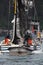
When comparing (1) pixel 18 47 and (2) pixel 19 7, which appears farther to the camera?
(2) pixel 19 7

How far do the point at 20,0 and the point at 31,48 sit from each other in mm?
9254

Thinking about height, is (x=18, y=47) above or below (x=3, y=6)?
above

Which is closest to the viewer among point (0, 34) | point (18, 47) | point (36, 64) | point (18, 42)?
point (36, 64)

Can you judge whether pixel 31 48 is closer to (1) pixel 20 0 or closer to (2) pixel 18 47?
(2) pixel 18 47

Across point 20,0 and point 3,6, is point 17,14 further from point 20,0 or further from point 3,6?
point 3,6

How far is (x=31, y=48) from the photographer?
37875 millimetres

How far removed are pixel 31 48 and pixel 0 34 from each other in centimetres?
7632

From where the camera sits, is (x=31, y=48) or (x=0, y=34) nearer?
(x=31, y=48)

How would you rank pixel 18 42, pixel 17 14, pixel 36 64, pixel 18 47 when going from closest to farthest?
1. pixel 36 64
2. pixel 18 47
3. pixel 18 42
4. pixel 17 14

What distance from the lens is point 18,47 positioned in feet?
123

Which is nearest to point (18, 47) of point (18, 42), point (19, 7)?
point (18, 42)

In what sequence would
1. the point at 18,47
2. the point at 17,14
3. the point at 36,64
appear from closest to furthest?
the point at 36,64 → the point at 18,47 → the point at 17,14

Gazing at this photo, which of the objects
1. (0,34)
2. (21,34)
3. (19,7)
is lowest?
(0,34)

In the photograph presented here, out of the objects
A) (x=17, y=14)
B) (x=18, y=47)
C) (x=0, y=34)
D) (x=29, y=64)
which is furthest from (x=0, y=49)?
(x=0, y=34)
